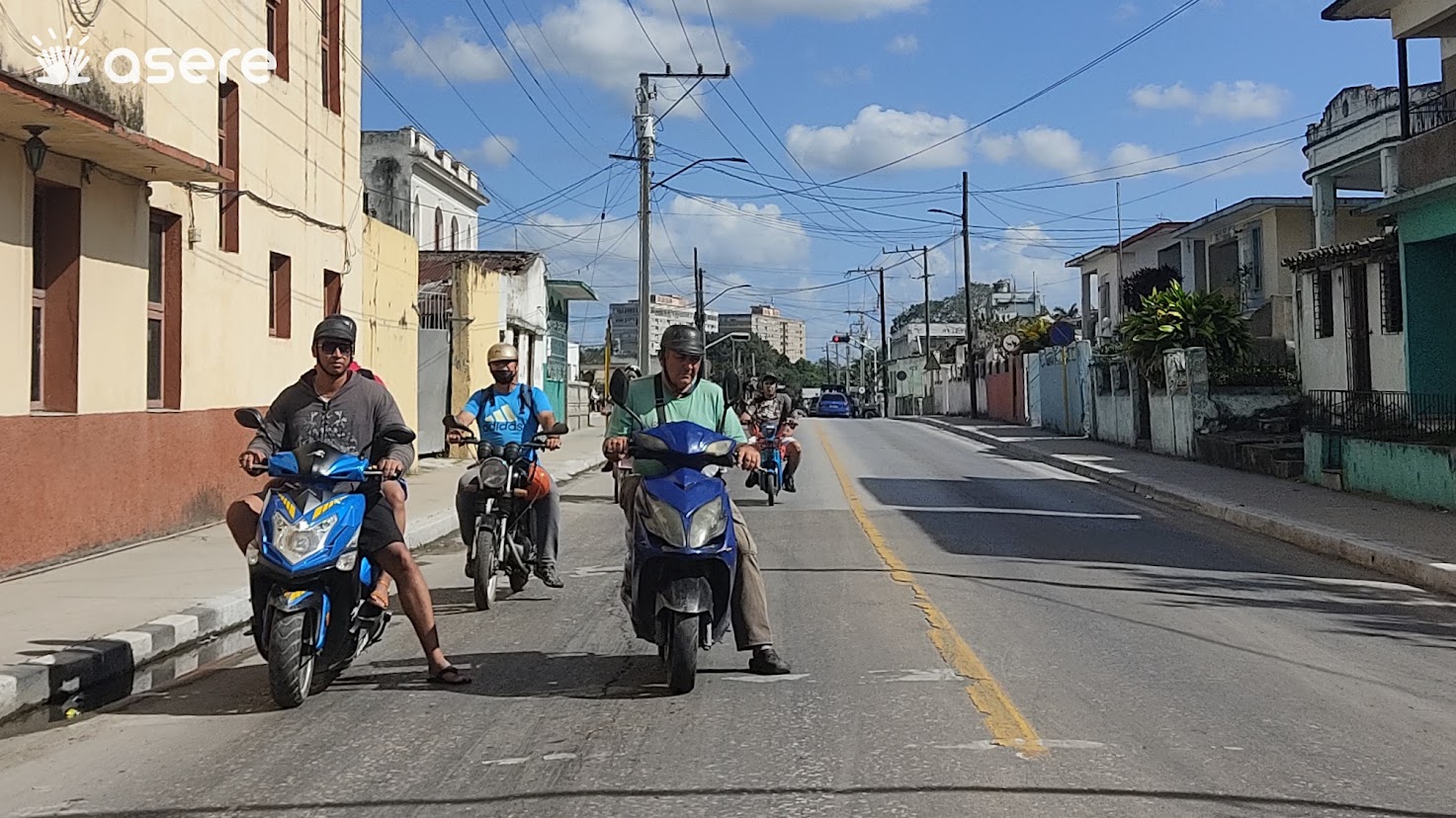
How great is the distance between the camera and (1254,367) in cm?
2673

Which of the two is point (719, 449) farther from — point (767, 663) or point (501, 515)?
point (501, 515)

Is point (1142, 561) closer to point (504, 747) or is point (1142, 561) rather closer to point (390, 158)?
point (504, 747)

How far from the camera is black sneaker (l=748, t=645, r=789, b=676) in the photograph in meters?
7.28

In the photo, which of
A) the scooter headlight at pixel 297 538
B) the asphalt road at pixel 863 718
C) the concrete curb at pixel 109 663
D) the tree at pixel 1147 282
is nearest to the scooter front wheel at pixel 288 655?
the asphalt road at pixel 863 718

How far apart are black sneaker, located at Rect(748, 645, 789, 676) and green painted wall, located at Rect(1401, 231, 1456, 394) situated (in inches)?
618

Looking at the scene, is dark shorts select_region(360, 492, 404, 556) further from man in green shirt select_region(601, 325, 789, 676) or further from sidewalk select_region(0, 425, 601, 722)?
sidewalk select_region(0, 425, 601, 722)

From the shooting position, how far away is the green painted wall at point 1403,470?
51.3ft

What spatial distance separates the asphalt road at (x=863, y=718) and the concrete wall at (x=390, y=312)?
41.5ft

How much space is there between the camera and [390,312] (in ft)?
80.6

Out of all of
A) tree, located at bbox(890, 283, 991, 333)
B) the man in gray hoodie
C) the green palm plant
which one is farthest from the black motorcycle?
tree, located at bbox(890, 283, 991, 333)

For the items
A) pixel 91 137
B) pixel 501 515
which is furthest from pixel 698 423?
pixel 91 137

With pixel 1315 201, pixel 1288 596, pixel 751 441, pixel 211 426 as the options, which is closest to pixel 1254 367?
pixel 1315 201

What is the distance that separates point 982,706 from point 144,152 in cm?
884

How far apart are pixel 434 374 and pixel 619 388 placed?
875 inches
